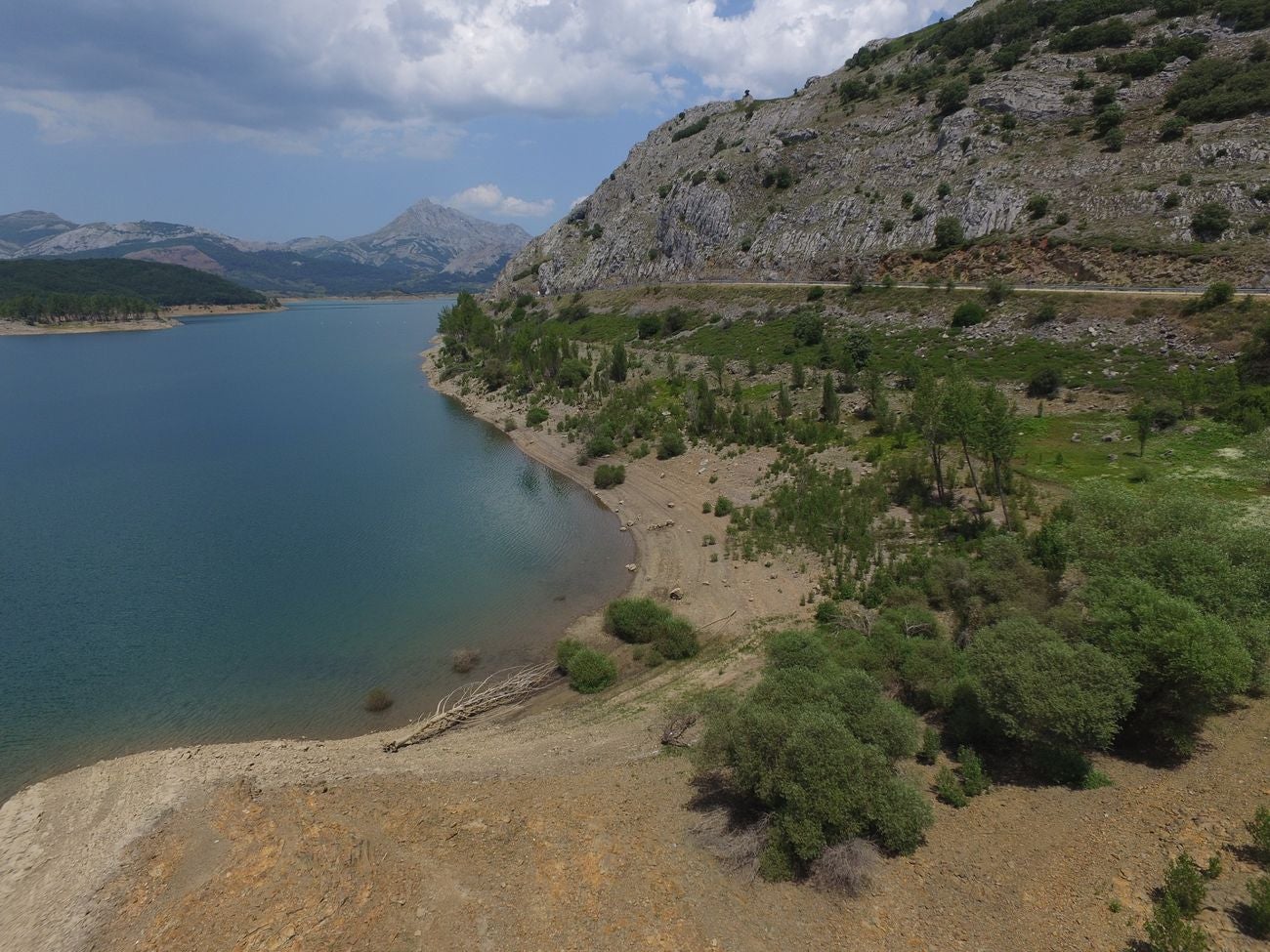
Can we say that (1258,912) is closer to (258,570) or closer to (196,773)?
(196,773)

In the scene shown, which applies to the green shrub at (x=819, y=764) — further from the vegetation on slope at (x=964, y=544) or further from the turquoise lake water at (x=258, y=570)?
the turquoise lake water at (x=258, y=570)

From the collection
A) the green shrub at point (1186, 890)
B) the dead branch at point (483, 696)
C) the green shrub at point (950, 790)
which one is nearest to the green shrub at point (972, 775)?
the green shrub at point (950, 790)

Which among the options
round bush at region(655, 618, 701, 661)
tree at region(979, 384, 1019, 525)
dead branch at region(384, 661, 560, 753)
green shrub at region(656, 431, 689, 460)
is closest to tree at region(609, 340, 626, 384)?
green shrub at region(656, 431, 689, 460)

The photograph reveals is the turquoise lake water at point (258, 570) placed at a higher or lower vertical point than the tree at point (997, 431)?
lower

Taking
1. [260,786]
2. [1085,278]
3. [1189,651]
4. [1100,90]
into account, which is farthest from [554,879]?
[1100,90]

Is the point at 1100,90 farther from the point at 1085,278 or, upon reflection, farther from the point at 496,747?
the point at 496,747

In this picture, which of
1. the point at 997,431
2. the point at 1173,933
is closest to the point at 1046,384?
the point at 997,431
